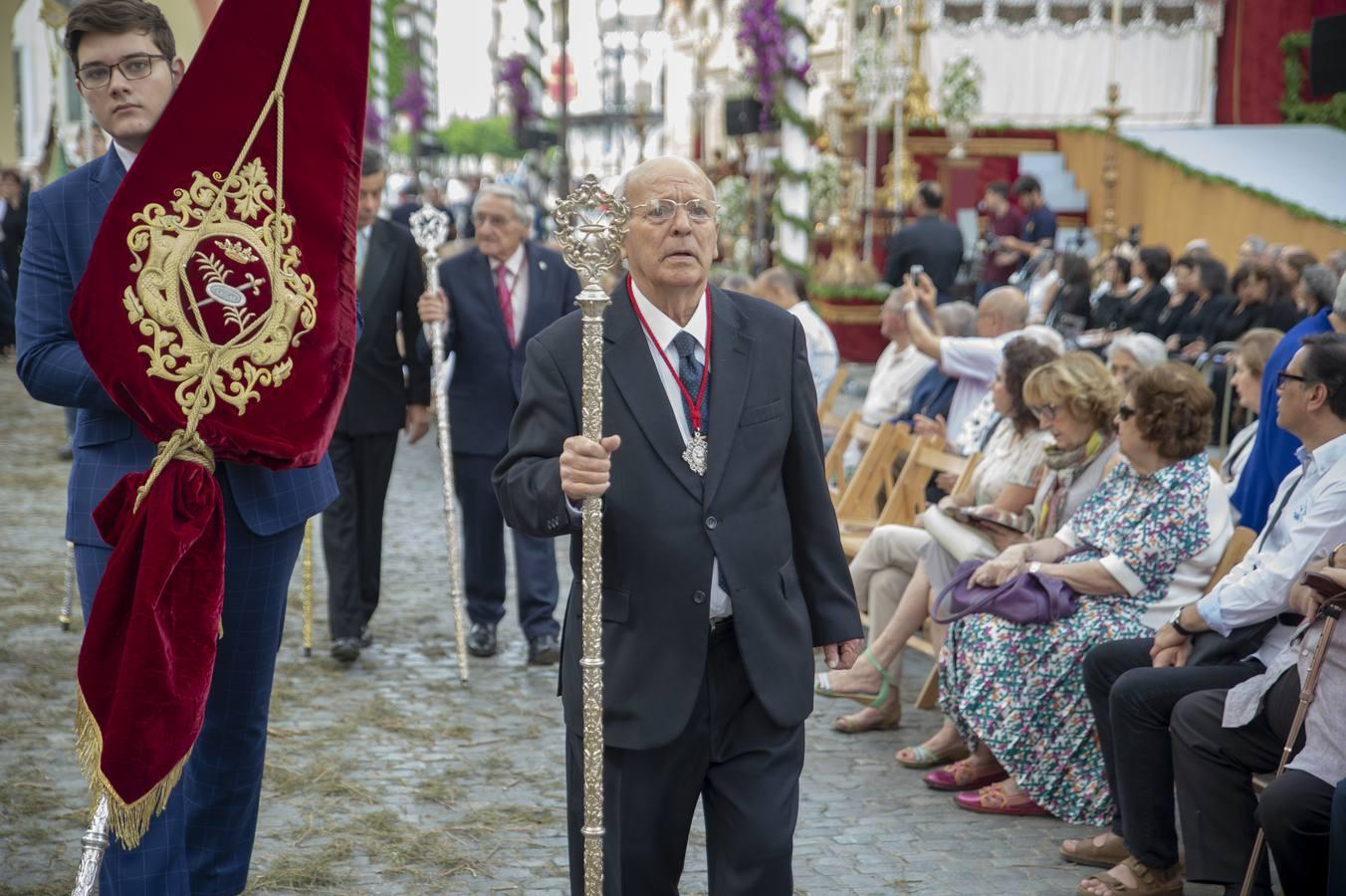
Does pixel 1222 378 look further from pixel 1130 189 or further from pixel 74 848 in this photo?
pixel 1130 189

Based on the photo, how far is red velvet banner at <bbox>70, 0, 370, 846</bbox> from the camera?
3.44m

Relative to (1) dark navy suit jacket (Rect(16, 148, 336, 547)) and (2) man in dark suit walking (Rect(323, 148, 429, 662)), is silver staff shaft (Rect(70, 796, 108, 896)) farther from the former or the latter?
Result: (2) man in dark suit walking (Rect(323, 148, 429, 662))

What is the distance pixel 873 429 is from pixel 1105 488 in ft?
12.0

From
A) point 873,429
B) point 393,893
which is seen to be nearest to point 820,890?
point 393,893

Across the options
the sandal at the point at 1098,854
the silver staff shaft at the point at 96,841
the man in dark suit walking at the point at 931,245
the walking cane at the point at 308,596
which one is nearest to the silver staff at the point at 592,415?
the silver staff shaft at the point at 96,841

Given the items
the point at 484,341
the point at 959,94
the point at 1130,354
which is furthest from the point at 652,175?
the point at 959,94

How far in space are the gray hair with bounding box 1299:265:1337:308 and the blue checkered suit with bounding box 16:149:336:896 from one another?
26.0ft

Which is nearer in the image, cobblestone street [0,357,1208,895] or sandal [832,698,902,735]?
cobblestone street [0,357,1208,895]

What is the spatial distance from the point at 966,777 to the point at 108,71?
3.91 meters

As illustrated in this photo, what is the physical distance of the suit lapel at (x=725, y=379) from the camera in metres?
3.42

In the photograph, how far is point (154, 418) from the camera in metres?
3.48

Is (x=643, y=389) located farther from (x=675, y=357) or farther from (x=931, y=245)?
(x=931, y=245)

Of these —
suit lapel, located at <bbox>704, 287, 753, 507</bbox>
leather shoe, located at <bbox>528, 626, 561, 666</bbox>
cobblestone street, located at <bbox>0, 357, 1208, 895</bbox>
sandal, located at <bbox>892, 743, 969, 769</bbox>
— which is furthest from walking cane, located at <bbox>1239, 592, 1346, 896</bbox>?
leather shoe, located at <bbox>528, 626, 561, 666</bbox>

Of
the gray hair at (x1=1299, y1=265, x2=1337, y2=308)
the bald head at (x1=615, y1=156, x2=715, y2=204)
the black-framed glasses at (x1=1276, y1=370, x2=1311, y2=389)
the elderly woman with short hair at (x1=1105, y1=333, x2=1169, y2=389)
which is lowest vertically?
the elderly woman with short hair at (x1=1105, y1=333, x2=1169, y2=389)
